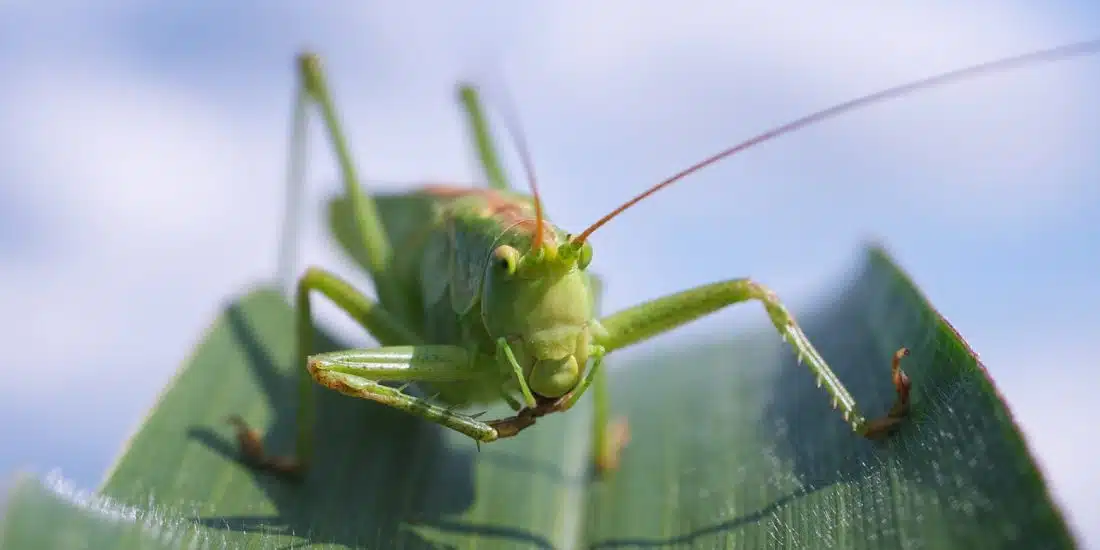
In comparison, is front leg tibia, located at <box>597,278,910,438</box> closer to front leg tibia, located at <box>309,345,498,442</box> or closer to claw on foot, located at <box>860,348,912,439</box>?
claw on foot, located at <box>860,348,912,439</box>

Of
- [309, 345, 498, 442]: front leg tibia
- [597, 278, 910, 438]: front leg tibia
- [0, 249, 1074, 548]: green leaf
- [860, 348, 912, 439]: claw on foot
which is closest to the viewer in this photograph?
[0, 249, 1074, 548]: green leaf

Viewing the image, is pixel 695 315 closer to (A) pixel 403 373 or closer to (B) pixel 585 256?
(B) pixel 585 256

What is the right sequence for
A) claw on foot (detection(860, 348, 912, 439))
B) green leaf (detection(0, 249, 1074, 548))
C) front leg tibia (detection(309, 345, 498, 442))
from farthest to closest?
1. front leg tibia (detection(309, 345, 498, 442))
2. claw on foot (detection(860, 348, 912, 439))
3. green leaf (detection(0, 249, 1074, 548))

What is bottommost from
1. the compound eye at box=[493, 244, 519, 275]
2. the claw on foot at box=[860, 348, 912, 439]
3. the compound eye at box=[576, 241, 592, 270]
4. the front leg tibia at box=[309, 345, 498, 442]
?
the claw on foot at box=[860, 348, 912, 439]

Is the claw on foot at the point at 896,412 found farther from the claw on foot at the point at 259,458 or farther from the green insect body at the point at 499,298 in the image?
the claw on foot at the point at 259,458

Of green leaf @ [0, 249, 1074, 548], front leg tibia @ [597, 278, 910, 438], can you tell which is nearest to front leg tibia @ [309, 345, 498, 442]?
green leaf @ [0, 249, 1074, 548]

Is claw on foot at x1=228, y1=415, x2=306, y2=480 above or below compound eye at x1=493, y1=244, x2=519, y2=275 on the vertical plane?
below

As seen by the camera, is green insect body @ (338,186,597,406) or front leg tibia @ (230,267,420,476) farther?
front leg tibia @ (230,267,420,476)
